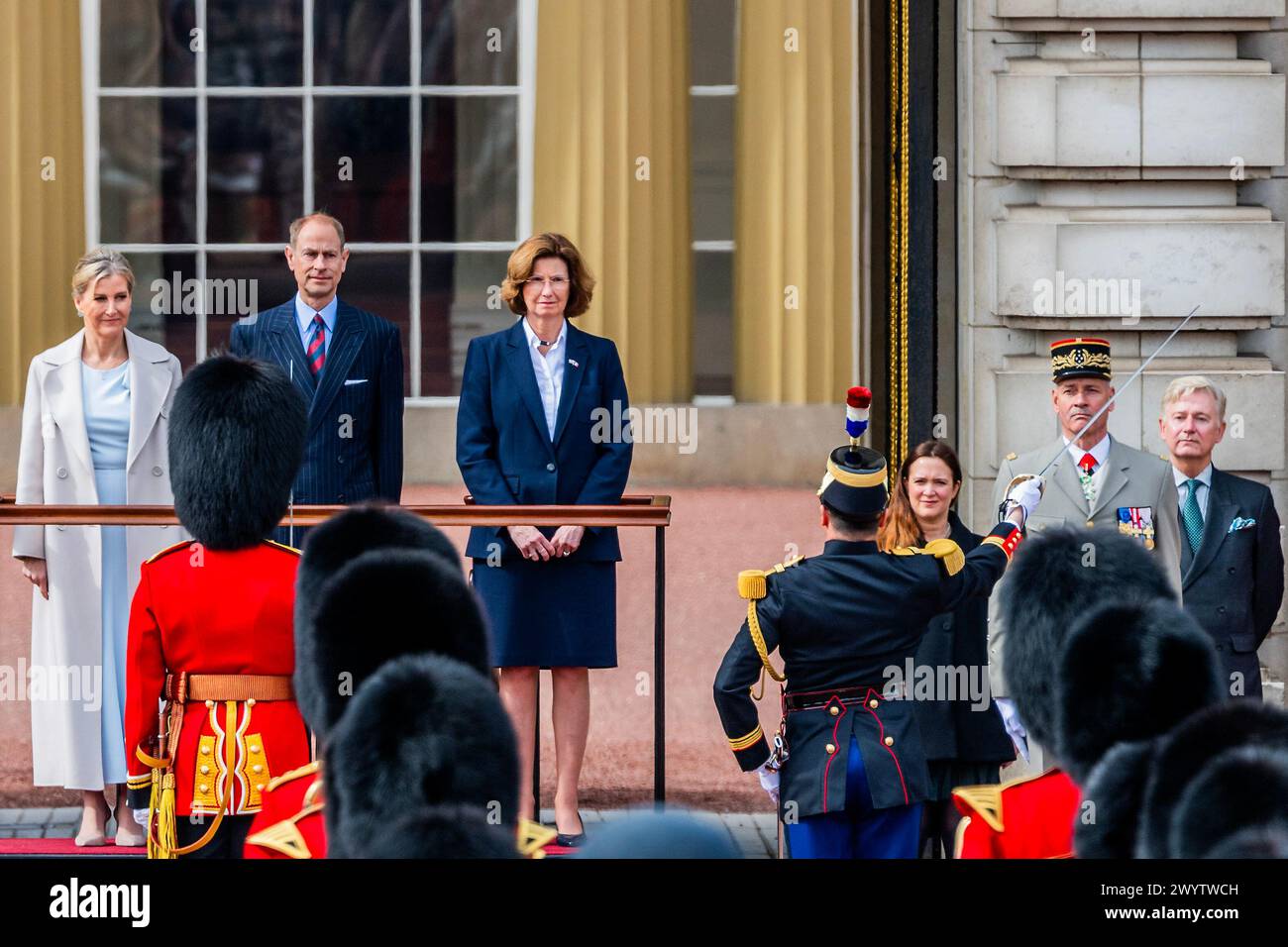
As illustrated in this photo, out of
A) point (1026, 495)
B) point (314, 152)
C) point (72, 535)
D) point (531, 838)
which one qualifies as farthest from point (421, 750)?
point (314, 152)

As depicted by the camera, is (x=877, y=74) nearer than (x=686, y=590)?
Yes

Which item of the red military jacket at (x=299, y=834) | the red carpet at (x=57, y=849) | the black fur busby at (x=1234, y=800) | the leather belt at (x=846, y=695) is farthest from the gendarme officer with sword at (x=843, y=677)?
the red carpet at (x=57, y=849)

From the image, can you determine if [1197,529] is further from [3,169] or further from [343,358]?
[3,169]

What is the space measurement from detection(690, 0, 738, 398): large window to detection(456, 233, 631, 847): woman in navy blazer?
4.27 metres

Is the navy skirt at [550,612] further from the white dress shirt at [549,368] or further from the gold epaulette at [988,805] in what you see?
the gold epaulette at [988,805]

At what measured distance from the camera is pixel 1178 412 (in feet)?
20.6

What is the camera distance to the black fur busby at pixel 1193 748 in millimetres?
3367

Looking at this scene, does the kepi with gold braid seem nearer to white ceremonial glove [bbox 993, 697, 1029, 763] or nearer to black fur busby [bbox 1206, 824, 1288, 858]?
white ceremonial glove [bbox 993, 697, 1029, 763]

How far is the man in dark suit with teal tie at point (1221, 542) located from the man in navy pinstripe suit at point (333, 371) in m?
2.38

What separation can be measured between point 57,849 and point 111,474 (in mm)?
1145

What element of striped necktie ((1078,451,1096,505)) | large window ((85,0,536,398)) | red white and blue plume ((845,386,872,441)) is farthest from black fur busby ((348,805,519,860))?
large window ((85,0,536,398))

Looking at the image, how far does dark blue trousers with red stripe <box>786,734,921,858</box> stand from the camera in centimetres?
492
